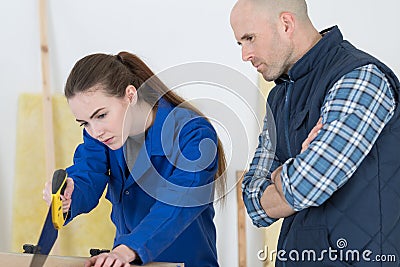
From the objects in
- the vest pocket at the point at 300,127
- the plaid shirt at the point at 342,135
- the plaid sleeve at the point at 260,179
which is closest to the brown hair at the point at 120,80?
the plaid sleeve at the point at 260,179

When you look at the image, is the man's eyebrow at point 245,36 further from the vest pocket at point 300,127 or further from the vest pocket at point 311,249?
the vest pocket at point 311,249

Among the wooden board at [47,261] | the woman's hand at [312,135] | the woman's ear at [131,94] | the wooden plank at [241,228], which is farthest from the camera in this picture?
the wooden plank at [241,228]

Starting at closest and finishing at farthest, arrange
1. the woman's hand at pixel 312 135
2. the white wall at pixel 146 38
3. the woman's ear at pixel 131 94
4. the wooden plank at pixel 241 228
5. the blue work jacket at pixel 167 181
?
the woman's hand at pixel 312 135 < the blue work jacket at pixel 167 181 < the woman's ear at pixel 131 94 < the white wall at pixel 146 38 < the wooden plank at pixel 241 228

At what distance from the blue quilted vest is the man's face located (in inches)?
2.6

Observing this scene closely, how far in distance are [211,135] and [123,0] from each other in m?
1.49

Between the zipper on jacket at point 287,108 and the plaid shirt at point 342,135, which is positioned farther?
the zipper on jacket at point 287,108

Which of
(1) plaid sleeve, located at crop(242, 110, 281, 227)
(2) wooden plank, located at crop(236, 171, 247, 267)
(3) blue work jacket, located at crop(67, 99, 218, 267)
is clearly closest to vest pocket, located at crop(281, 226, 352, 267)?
(1) plaid sleeve, located at crop(242, 110, 281, 227)

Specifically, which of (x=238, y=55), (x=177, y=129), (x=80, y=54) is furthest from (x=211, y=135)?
(x=80, y=54)

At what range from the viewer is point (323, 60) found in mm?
1646

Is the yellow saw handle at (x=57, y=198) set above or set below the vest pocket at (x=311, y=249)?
above

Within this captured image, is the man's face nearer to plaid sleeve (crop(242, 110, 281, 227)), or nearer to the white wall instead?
plaid sleeve (crop(242, 110, 281, 227))

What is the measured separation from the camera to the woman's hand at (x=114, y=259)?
4.78ft

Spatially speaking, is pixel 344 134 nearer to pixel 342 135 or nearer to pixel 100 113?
pixel 342 135

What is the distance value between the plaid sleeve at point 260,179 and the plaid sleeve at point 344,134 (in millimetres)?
184
